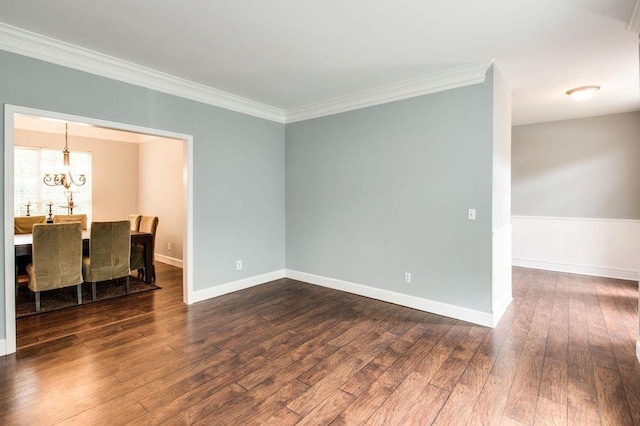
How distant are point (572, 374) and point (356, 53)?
3230 millimetres

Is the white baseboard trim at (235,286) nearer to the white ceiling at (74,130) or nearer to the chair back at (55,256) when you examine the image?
the chair back at (55,256)

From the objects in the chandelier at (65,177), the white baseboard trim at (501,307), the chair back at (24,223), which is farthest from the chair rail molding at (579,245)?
the chair back at (24,223)

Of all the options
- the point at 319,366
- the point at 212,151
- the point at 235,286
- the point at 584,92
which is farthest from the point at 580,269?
the point at 212,151

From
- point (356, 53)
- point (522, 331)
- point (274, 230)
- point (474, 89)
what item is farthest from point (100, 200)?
point (522, 331)

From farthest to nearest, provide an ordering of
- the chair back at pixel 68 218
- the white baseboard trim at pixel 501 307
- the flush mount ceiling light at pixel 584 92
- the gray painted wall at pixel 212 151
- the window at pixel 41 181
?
the window at pixel 41 181, the chair back at pixel 68 218, the flush mount ceiling light at pixel 584 92, the white baseboard trim at pixel 501 307, the gray painted wall at pixel 212 151

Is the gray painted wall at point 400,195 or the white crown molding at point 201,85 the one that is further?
the gray painted wall at point 400,195

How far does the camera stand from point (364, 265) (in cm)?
420

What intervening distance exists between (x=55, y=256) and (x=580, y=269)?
7.75m

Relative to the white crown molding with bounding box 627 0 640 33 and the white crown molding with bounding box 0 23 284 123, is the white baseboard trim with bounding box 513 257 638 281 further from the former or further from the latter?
the white crown molding with bounding box 0 23 284 123

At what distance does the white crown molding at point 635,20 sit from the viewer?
7.00 feet

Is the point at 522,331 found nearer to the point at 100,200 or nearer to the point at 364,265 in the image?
the point at 364,265

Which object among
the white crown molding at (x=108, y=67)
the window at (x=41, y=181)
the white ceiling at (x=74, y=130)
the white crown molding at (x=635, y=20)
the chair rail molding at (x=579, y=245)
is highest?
the white ceiling at (x=74, y=130)

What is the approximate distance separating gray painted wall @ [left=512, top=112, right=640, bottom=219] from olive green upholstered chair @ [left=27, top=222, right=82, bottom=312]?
7.14m

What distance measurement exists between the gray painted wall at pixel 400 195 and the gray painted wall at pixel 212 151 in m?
0.40
